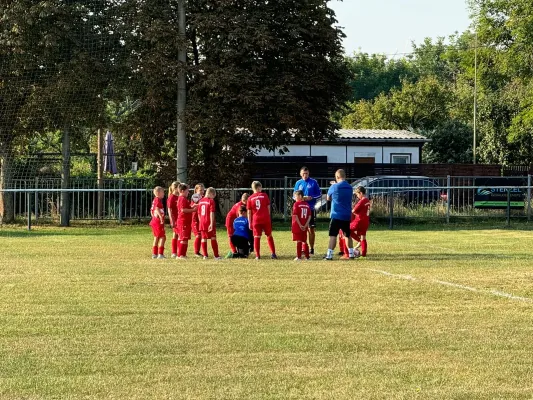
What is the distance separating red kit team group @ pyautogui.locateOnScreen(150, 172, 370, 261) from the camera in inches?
748

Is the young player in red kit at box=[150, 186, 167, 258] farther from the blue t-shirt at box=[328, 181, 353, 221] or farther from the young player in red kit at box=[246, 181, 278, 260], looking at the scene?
the blue t-shirt at box=[328, 181, 353, 221]

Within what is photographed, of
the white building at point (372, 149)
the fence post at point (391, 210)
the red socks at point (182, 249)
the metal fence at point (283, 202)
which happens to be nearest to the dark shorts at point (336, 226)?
the red socks at point (182, 249)

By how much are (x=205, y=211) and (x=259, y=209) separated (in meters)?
1.05

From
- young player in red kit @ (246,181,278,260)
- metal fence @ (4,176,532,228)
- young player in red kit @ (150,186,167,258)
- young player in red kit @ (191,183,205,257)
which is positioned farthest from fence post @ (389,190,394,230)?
young player in red kit @ (150,186,167,258)

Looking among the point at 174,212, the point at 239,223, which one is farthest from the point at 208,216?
the point at 174,212

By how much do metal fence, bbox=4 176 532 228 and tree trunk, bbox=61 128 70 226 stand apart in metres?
0.36

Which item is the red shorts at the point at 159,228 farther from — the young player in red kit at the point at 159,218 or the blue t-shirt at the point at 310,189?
the blue t-shirt at the point at 310,189

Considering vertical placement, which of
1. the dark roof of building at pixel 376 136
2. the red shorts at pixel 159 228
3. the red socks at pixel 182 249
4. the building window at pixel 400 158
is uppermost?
the dark roof of building at pixel 376 136

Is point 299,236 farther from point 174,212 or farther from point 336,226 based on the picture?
point 174,212

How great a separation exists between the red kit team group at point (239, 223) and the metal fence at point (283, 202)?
12.1 m

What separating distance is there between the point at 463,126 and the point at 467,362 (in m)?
54.1

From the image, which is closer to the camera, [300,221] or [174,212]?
[300,221]

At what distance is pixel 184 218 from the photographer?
757 inches

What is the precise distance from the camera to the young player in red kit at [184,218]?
754 inches
